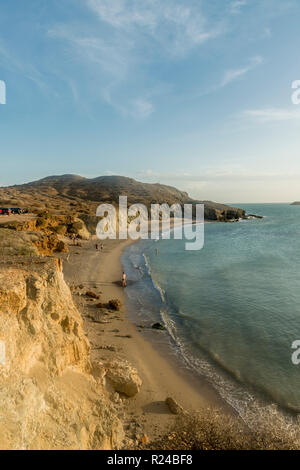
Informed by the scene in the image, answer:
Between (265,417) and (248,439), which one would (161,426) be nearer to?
(248,439)

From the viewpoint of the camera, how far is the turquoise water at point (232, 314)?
11.2 meters

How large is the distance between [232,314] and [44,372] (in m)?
14.3

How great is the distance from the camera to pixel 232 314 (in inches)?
685

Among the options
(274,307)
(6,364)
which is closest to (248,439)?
(6,364)

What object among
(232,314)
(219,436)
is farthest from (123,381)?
(232,314)

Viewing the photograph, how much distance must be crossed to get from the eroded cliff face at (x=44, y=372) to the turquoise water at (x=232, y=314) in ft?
20.5

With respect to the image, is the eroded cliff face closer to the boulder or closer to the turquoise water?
the turquoise water

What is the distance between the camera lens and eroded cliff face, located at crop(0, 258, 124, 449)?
480 cm

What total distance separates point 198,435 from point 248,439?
1.76 meters

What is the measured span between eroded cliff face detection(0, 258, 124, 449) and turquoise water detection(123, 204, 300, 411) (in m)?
6.26

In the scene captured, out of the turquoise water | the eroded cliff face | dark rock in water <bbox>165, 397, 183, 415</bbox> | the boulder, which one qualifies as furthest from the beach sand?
the boulder

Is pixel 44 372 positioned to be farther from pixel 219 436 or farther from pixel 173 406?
pixel 219 436

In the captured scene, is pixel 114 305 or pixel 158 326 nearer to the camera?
pixel 158 326
